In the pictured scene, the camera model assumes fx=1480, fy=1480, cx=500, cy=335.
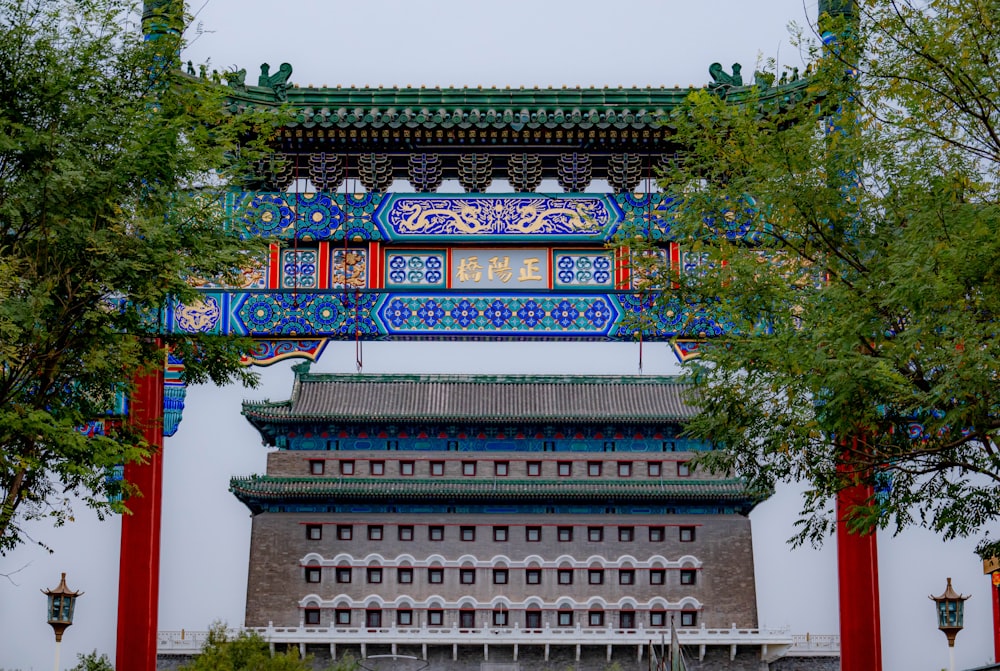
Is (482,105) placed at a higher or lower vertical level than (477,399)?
lower

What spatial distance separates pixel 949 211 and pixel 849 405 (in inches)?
53.0

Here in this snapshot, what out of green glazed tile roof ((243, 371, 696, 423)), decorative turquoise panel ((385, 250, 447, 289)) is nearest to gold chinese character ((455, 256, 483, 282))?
decorative turquoise panel ((385, 250, 447, 289))

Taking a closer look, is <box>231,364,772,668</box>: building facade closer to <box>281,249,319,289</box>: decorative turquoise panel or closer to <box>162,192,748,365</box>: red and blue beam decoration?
<box>162,192,748,365</box>: red and blue beam decoration

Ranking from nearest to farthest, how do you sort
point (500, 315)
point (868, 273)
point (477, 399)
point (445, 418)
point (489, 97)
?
1. point (868, 273)
2. point (500, 315)
3. point (489, 97)
4. point (445, 418)
5. point (477, 399)

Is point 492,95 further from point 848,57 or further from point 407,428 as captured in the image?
point 407,428

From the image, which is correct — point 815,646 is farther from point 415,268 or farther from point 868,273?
point 868,273

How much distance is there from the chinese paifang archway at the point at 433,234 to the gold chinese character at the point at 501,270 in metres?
0.02

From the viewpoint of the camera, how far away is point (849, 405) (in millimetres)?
9289

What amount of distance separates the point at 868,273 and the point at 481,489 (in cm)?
2238

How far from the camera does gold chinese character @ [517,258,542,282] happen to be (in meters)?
14.1

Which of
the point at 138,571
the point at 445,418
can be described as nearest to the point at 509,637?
the point at 445,418

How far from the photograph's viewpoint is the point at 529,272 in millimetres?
14086

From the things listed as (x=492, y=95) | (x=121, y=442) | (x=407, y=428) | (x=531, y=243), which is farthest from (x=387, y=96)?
(x=407, y=428)

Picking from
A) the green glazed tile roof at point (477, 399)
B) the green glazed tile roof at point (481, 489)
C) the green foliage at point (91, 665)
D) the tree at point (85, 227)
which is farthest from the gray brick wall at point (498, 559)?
the tree at point (85, 227)
